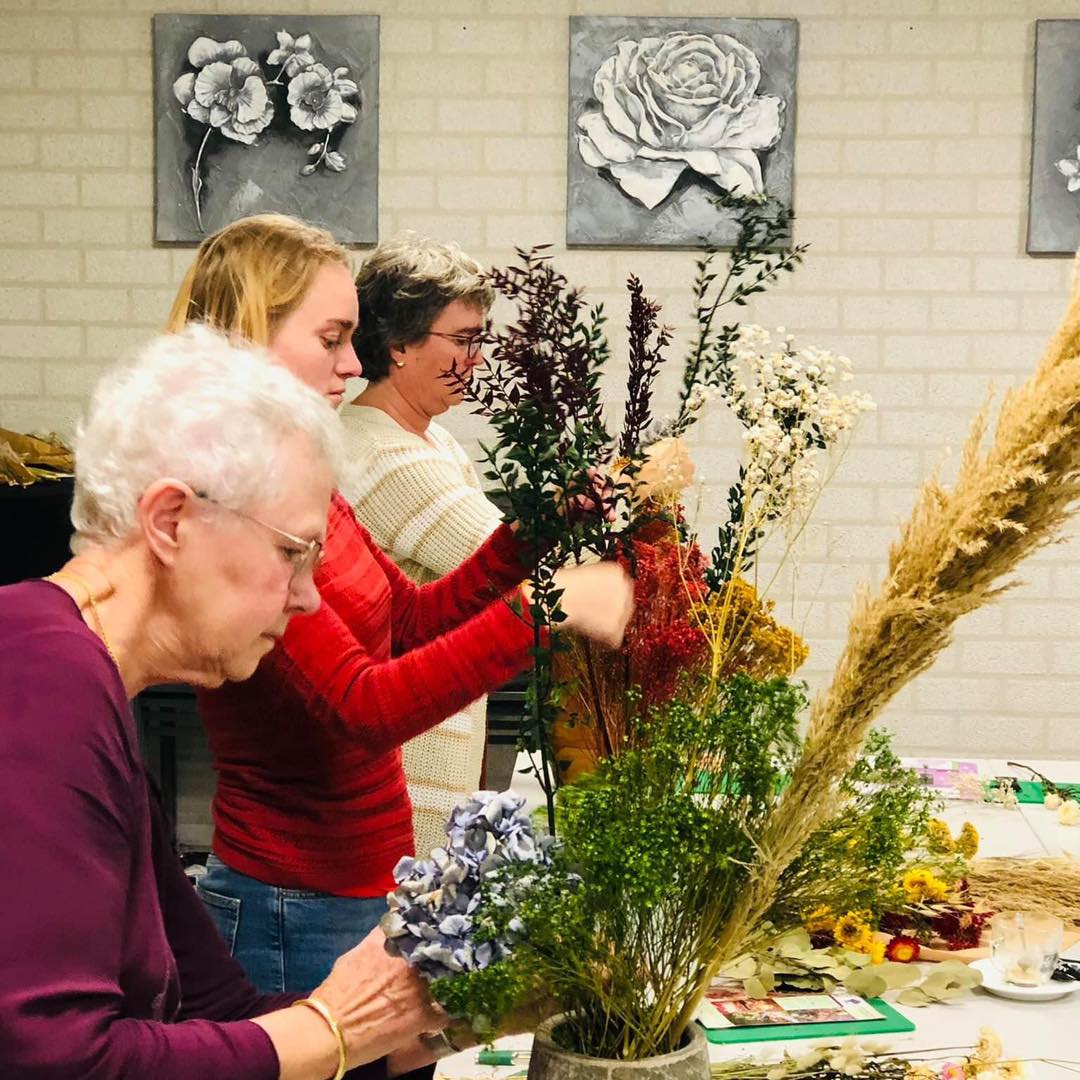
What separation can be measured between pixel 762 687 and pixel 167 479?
1.62 feet

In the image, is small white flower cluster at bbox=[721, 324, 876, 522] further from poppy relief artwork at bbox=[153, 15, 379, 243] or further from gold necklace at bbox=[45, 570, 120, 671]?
poppy relief artwork at bbox=[153, 15, 379, 243]

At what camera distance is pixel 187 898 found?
4.46ft

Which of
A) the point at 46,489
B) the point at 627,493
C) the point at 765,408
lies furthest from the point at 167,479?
the point at 46,489

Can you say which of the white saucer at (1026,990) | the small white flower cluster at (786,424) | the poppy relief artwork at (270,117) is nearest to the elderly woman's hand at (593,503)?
the small white flower cluster at (786,424)

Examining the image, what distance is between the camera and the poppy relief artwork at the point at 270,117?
4473 mm

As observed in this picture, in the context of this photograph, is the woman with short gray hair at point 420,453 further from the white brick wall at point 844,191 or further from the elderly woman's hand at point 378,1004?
the white brick wall at point 844,191

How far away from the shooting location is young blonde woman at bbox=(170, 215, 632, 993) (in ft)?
5.39

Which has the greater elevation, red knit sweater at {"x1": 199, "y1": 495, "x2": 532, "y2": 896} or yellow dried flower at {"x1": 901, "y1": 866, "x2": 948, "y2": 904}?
red knit sweater at {"x1": 199, "y1": 495, "x2": 532, "y2": 896}

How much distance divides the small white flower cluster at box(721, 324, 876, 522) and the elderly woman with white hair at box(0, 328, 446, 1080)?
1.21 ft

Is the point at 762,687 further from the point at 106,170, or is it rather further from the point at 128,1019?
the point at 106,170

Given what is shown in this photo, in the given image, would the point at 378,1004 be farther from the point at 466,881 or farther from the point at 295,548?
the point at 295,548

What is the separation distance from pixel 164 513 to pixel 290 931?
82cm

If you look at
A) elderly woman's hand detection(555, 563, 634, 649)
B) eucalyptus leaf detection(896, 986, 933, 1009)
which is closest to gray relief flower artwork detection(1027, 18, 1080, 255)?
eucalyptus leaf detection(896, 986, 933, 1009)

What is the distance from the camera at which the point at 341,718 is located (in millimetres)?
1659
